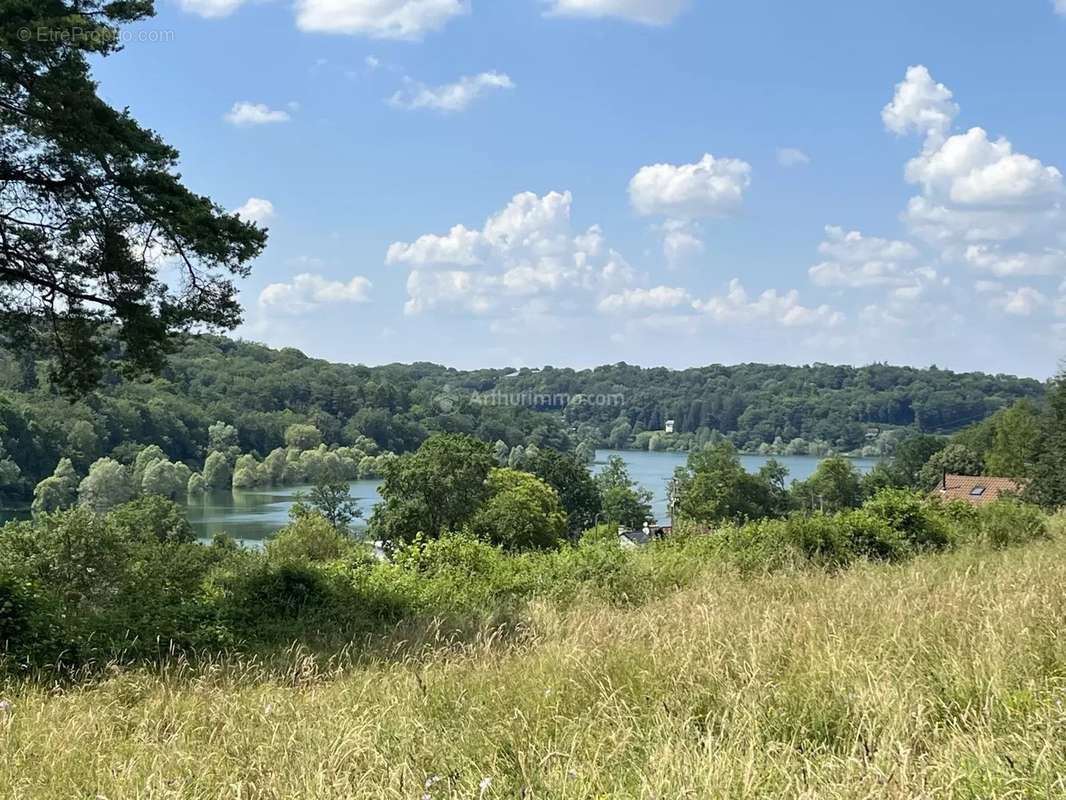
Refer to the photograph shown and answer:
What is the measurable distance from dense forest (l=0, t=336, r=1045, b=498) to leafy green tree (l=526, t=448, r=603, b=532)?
15756mm

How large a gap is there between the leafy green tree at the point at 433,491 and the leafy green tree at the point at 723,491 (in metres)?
25.9

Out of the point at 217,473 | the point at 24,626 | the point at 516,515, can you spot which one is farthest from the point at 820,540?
the point at 217,473

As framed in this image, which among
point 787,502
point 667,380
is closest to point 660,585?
point 787,502

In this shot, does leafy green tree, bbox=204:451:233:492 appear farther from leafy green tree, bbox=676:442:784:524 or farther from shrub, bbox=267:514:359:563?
shrub, bbox=267:514:359:563

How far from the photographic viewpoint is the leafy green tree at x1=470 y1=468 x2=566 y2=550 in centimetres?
3947

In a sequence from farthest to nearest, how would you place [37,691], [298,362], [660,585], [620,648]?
[298,362] < [660,585] < [37,691] < [620,648]

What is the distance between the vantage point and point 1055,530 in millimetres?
11172

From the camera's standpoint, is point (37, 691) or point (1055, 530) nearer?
point (37, 691)

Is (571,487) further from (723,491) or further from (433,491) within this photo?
(433,491)

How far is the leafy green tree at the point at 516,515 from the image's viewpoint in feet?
129

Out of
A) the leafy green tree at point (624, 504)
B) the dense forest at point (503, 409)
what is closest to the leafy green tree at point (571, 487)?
the leafy green tree at point (624, 504)

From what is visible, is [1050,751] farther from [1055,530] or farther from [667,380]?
[667,380]

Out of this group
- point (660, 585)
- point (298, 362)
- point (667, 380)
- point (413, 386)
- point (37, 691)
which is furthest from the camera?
point (667, 380)

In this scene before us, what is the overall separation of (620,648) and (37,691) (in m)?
3.44
